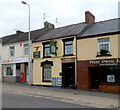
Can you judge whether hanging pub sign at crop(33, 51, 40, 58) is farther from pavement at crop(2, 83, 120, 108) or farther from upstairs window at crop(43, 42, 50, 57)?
pavement at crop(2, 83, 120, 108)

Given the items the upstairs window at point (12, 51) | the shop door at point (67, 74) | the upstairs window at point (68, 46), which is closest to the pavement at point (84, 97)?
the shop door at point (67, 74)

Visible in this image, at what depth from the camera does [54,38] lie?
19.8m

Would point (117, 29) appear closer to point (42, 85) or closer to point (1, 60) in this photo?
point (42, 85)

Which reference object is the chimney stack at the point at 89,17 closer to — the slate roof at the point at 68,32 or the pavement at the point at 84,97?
the slate roof at the point at 68,32

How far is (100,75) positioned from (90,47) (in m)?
3.00

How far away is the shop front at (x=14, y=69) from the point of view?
76.6ft

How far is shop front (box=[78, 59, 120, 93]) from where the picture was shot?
15.7 m

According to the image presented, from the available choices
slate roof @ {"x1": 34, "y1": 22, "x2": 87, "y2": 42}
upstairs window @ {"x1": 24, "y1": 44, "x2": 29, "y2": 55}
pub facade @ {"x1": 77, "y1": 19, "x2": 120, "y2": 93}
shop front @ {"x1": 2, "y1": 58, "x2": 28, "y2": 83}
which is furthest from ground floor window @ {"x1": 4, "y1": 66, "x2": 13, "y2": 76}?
pub facade @ {"x1": 77, "y1": 19, "x2": 120, "y2": 93}

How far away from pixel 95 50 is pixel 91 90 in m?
4.06

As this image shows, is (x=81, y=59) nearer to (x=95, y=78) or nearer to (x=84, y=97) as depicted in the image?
(x=95, y=78)

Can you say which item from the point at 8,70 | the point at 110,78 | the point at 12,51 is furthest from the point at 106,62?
the point at 8,70

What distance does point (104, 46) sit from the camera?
16594mm

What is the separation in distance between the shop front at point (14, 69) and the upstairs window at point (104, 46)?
33.5ft

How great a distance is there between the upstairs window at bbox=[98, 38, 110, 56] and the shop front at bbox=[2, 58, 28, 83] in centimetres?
1020
